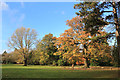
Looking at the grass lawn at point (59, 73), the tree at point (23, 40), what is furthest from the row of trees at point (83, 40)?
the grass lawn at point (59, 73)

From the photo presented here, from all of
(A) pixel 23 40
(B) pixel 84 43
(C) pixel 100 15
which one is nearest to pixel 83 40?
(B) pixel 84 43

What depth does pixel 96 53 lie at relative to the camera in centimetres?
1745


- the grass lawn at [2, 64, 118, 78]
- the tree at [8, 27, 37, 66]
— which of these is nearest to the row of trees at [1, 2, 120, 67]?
the tree at [8, 27, 37, 66]

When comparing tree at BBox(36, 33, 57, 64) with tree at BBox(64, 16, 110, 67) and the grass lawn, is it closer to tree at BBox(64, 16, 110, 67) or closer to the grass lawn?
tree at BBox(64, 16, 110, 67)

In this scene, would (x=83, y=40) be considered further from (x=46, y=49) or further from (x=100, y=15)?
(x=46, y=49)

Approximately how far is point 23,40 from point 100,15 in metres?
19.2

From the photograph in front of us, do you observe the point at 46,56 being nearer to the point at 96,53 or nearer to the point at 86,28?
the point at 96,53

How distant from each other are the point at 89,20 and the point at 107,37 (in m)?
2.32

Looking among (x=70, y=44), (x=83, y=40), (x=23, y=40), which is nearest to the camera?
(x=83, y=40)

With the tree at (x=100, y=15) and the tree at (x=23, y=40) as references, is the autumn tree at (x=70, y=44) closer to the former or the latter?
the tree at (x=100, y=15)

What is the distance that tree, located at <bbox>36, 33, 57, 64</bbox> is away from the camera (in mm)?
28481

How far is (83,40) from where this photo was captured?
52.9ft

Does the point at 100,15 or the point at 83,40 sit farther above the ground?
the point at 100,15

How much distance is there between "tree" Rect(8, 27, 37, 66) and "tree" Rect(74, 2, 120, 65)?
16.5 meters
